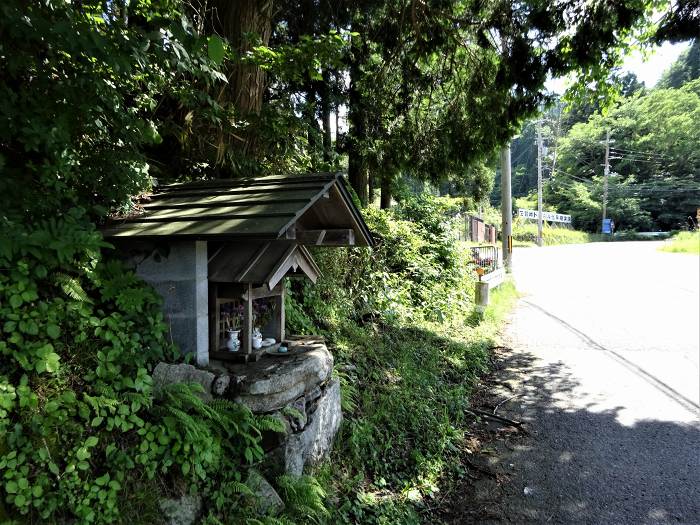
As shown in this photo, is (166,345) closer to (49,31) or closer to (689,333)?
(49,31)

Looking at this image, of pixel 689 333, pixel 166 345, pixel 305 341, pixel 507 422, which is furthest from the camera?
pixel 689 333

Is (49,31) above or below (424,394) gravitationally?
above

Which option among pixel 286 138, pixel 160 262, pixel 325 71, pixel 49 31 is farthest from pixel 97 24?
pixel 325 71

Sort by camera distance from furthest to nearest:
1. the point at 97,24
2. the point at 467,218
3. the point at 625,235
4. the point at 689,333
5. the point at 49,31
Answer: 1. the point at 625,235
2. the point at 467,218
3. the point at 689,333
4. the point at 97,24
5. the point at 49,31

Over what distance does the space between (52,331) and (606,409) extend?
6150 millimetres

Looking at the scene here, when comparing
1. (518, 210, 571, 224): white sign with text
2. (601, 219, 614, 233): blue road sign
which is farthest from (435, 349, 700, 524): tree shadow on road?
(601, 219, 614, 233): blue road sign

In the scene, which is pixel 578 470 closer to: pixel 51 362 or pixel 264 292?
pixel 264 292

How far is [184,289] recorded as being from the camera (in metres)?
3.36

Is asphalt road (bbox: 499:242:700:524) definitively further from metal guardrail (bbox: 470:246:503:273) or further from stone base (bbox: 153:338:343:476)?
metal guardrail (bbox: 470:246:503:273)

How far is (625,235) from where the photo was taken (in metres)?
41.2

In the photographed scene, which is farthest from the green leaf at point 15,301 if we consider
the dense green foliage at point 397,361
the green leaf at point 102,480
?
the dense green foliage at point 397,361

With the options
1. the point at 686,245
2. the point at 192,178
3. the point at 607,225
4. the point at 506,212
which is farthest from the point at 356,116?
the point at 607,225

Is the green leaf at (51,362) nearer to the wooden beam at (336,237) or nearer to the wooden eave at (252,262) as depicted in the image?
the wooden eave at (252,262)

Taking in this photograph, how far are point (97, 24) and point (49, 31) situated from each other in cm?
59
